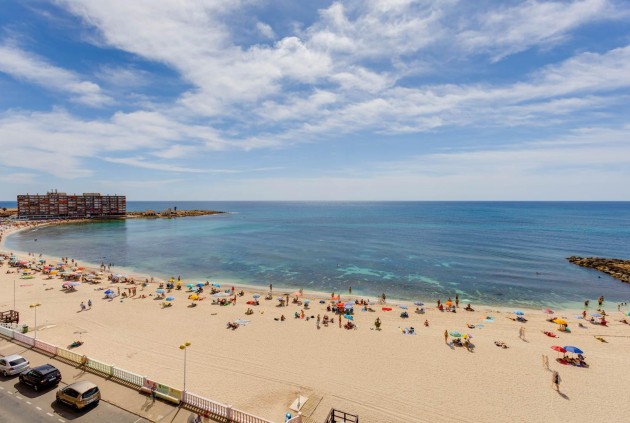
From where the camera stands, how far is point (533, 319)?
33000mm

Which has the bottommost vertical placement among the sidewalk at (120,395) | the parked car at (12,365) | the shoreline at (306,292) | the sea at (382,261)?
the shoreline at (306,292)

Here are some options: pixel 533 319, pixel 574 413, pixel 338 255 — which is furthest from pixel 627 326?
pixel 338 255

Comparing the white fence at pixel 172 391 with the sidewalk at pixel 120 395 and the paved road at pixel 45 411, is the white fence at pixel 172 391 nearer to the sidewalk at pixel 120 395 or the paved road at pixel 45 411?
the sidewalk at pixel 120 395

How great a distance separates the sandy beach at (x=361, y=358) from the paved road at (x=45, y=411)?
4.71 metres

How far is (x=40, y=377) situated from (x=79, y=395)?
11.1 ft

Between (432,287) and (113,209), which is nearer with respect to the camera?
(432,287)

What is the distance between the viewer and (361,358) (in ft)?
75.3

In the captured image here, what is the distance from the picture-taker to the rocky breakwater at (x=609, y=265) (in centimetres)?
5302

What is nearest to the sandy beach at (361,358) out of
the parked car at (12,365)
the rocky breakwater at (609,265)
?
the parked car at (12,365)

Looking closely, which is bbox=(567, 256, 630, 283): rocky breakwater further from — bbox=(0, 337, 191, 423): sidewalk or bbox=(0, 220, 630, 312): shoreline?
bbox=(0, 337, 191, 423): sidewalk

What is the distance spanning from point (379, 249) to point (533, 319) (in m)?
42.8

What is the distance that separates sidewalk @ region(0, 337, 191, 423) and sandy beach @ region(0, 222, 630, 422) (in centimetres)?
347

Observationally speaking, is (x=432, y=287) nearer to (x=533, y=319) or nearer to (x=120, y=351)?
(x=533, y=319)

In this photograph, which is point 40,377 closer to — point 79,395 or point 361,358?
point 79,395
